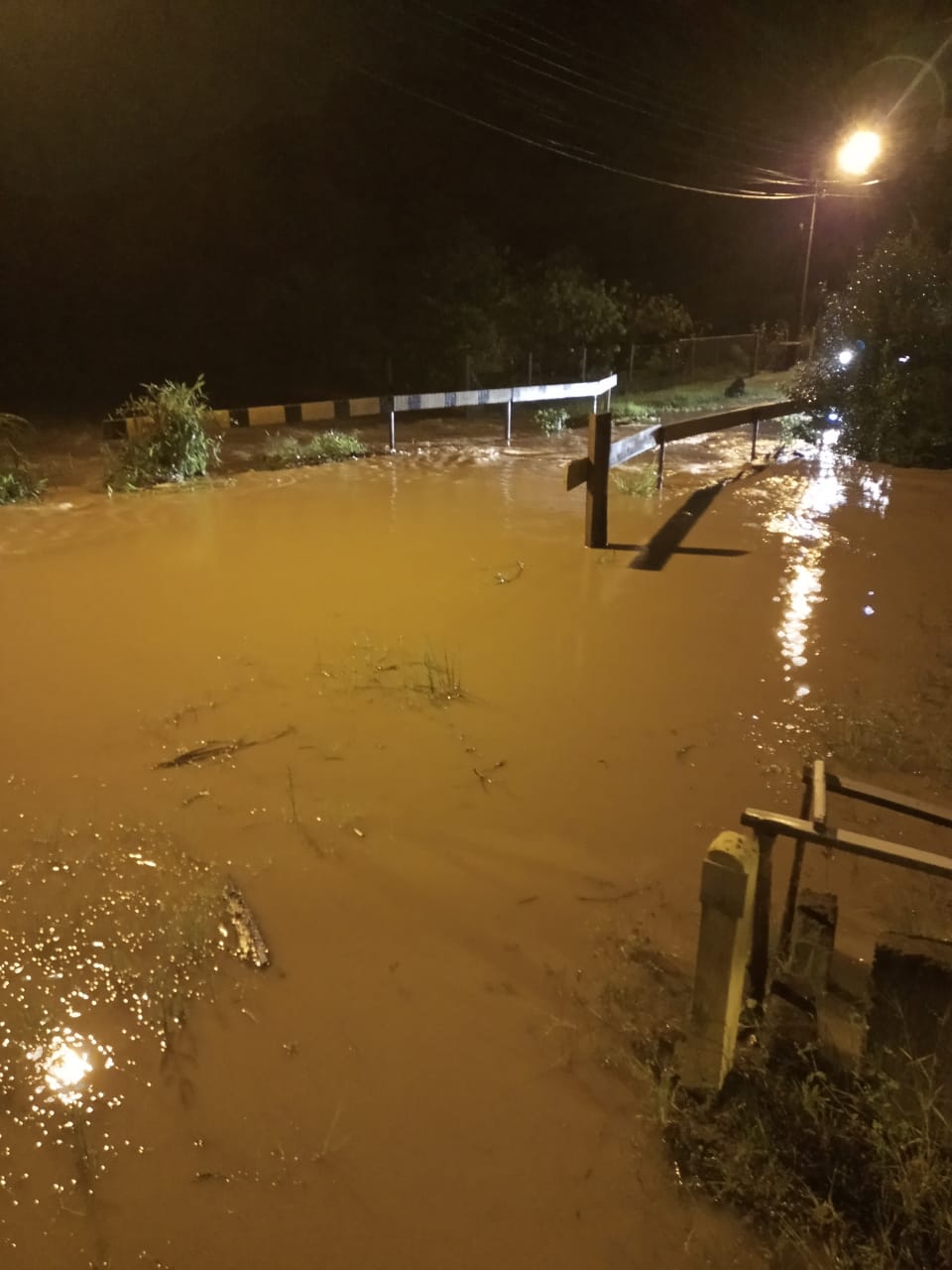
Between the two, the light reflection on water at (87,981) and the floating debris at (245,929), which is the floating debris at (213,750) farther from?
the floating debris at (245,929)

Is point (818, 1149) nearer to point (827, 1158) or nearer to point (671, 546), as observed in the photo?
point (827, 1158)

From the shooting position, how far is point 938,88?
28.5 m

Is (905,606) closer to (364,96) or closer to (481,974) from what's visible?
(481,974)

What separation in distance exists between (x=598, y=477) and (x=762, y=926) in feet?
20.1

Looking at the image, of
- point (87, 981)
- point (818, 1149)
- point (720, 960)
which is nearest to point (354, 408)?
point (87, 981)

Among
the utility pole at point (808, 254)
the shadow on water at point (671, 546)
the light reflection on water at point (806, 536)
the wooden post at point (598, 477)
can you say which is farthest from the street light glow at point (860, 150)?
the wooden post at point (598, 477)

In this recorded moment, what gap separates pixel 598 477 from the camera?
8930 millimetres

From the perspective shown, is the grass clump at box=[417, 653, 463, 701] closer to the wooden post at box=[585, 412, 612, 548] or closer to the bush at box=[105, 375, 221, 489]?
the wooden post at box=[585, 412, 612, 548]

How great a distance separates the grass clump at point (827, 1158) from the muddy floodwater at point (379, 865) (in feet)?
0.40

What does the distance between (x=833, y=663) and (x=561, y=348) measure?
790 inches

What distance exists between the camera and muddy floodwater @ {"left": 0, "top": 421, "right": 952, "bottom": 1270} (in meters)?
2.94

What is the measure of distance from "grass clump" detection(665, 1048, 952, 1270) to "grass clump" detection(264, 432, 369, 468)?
1141 cm

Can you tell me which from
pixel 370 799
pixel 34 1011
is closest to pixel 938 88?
pixel 370 799

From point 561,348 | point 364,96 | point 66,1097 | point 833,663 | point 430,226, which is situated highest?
point 364,96
